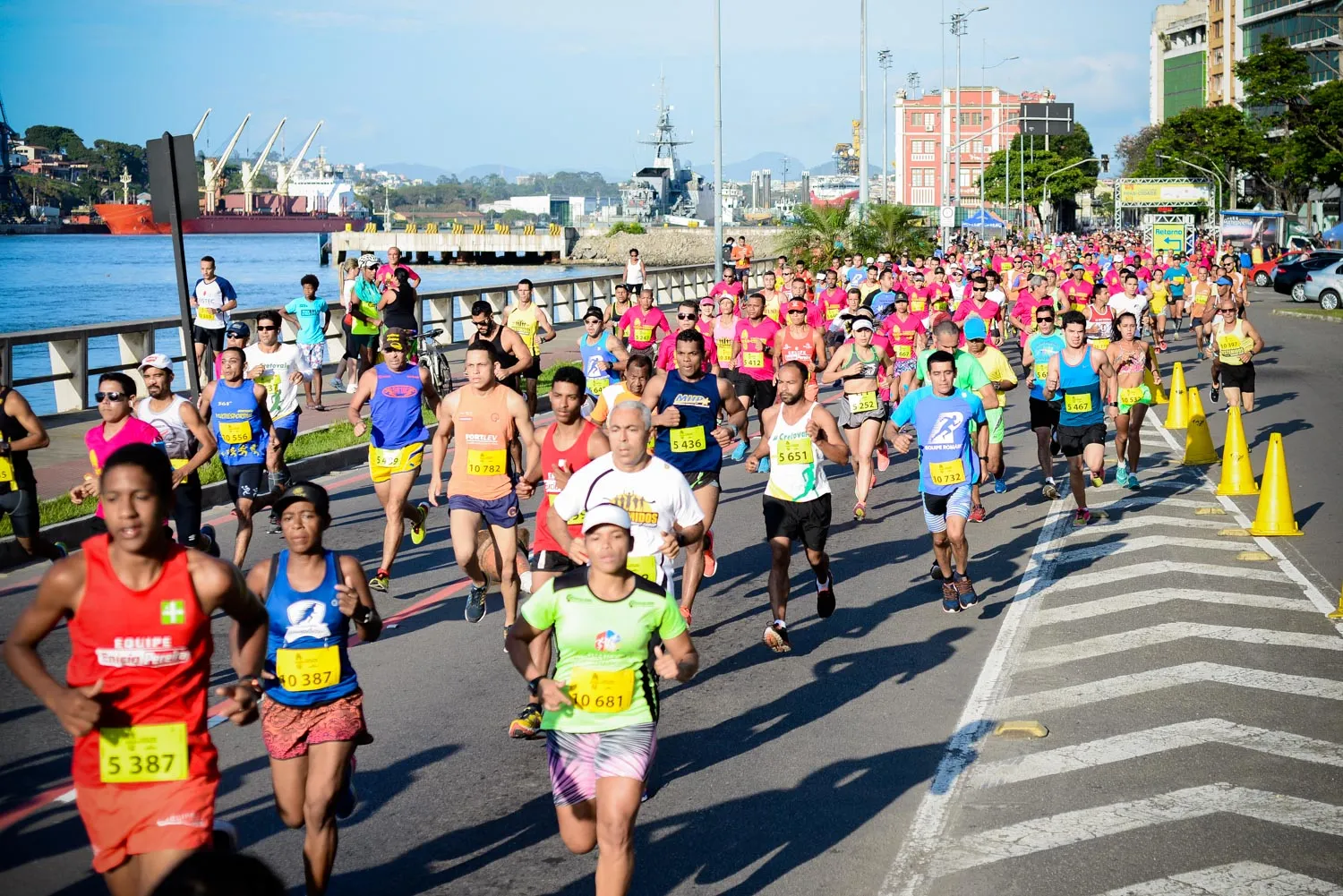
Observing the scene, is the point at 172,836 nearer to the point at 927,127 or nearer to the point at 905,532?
the point at 905,532

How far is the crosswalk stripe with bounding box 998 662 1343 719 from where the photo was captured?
8297 millimetres

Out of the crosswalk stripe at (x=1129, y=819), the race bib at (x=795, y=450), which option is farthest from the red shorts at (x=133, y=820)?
the race bib at (x=795, y=450)

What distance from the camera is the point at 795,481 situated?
9609mm

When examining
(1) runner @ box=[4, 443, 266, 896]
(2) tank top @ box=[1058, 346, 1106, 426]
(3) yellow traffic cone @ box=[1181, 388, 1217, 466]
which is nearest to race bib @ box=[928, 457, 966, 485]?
(2) tank top @ box=[1058, 346, 1106, 426]

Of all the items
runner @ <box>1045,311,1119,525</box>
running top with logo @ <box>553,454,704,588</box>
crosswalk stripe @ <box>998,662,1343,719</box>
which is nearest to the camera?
running top with logo @ <box>553,454,704,588</box>

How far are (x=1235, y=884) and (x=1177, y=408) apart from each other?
629 inches

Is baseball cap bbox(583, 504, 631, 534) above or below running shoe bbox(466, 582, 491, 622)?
above

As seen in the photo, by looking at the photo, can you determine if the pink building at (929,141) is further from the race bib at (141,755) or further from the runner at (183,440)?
the race bib at (141,755)

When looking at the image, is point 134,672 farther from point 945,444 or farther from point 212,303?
point 212,303

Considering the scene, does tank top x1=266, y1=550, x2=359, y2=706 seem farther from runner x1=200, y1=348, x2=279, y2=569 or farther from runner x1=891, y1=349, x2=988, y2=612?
runner x1=200, y1=348, x2=279, y2=569

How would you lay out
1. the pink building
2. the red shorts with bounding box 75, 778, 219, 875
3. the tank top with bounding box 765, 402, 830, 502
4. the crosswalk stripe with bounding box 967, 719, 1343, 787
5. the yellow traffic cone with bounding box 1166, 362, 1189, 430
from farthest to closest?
the pink building → the yellow traffic cone with bounding box 1166, 362, 1189, 430 → the tank top with bounding box 765, 402, 830, 502 → the crosswalk stripe with bounding box 967, 719, 1343, 787 → the red shorts with bounding box 75, 778, 219, 875

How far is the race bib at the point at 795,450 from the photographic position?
31.5ft

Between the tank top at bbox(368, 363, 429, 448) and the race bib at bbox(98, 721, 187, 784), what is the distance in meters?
6.43

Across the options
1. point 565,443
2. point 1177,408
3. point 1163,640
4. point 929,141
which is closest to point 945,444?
point 1163,640
